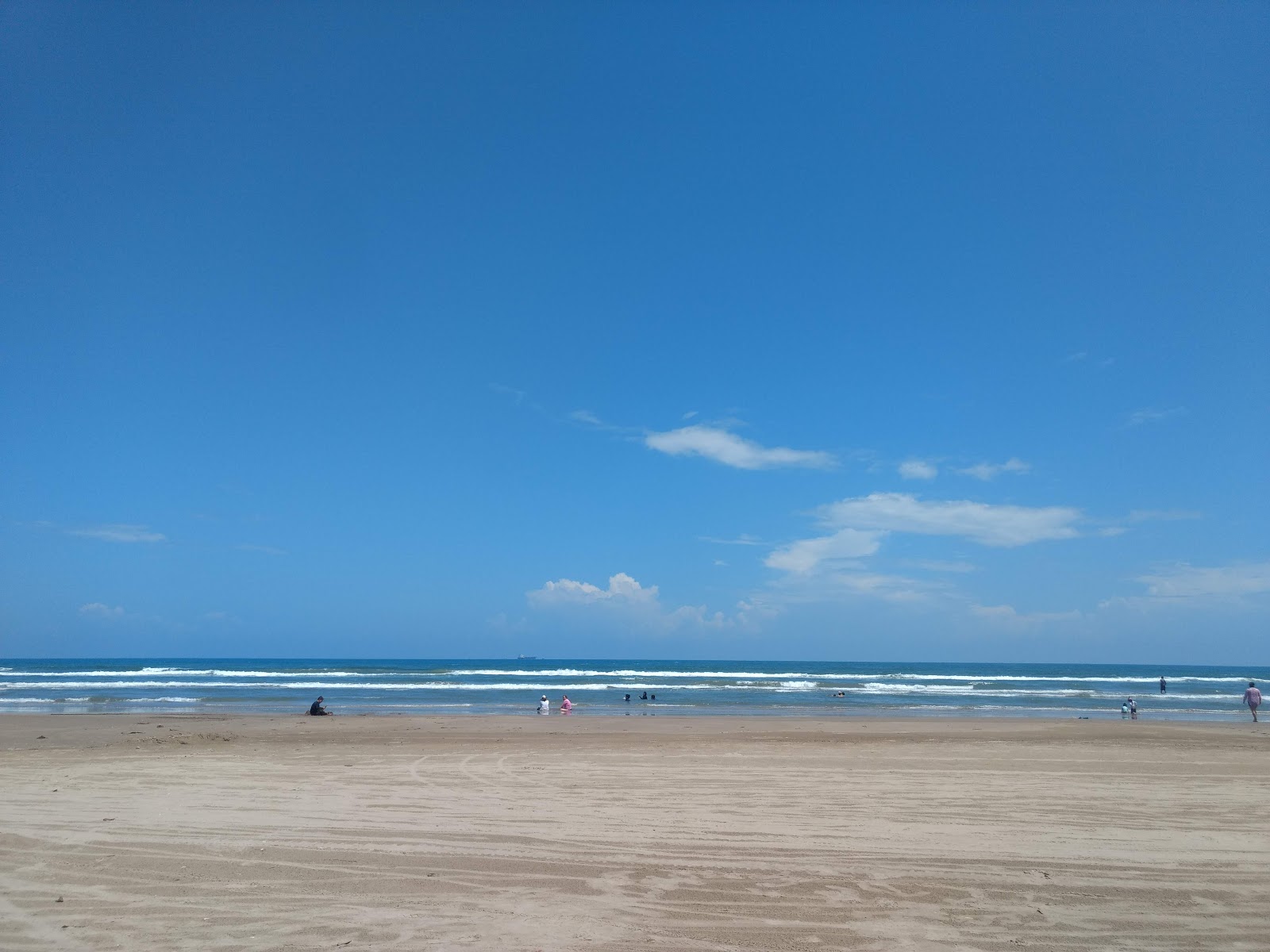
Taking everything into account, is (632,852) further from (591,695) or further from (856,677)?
(856,677)

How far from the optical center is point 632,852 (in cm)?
745

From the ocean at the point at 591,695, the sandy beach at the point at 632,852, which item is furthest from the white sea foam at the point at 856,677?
the sandy beach at the point at 632,852

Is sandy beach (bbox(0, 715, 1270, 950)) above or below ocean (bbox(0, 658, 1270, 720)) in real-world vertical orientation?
above

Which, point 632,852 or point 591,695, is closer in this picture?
point 632,852

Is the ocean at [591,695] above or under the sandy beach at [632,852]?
under

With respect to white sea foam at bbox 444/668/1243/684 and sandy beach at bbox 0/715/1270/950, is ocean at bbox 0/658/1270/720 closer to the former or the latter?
white sea foam at bbox 444/668/1243/684

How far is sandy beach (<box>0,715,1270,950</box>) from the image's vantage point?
563 centimetres

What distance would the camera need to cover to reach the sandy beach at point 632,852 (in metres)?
5.63

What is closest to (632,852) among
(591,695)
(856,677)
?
(591,695)

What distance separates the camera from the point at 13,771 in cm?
1202

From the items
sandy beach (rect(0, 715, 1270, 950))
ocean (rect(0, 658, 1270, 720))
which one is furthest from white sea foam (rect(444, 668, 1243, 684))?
sandy beach (rect(0, 715, 1270, 950))

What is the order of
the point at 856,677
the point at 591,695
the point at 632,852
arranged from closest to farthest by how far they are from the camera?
the point at 632,852
the point at 591,695
the point at 856,677

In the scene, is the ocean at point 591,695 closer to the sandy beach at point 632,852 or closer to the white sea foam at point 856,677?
the white sea foam at point 856,677

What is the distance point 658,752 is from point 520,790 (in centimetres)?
504
